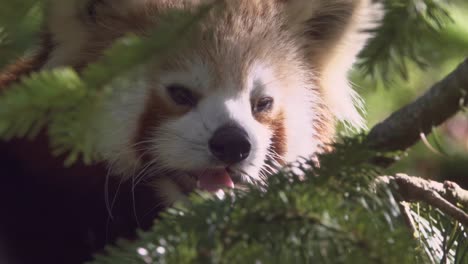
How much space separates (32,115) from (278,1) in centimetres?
213

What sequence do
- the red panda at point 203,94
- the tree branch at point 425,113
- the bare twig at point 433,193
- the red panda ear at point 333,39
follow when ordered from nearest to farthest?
the tree branch at point 425,113 → the bare twig at point 433,193 → the red panda at point 203,94 → the red panda ear at point 333,39

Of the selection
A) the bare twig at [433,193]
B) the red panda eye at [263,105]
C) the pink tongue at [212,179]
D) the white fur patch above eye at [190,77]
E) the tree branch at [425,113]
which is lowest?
the pink tongue at [212,179]

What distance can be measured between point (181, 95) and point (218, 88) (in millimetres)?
136

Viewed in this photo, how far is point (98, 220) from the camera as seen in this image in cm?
266

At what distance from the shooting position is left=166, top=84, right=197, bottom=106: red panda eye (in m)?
2.62

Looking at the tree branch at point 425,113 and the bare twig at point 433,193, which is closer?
the tree branch at point 425,113

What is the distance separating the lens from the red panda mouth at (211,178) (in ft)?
8.38

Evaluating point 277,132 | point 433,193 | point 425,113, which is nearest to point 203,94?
point 277,132

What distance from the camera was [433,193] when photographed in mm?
1585

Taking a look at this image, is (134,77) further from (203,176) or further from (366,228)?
(203,176)

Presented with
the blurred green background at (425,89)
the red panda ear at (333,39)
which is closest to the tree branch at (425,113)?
the blurred green background at (425,89)

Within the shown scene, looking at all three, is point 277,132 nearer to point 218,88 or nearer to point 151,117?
point 218,88

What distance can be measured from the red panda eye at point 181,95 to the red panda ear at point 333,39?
65 centimetres

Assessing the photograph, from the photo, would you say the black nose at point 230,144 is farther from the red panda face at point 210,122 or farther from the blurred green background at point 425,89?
the blurred green background at point 425,89
